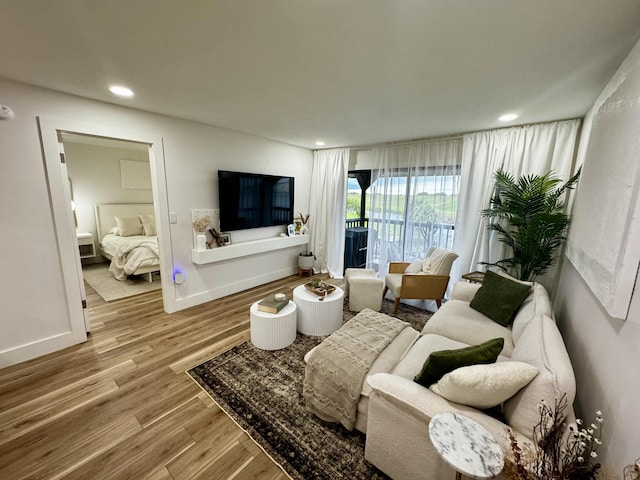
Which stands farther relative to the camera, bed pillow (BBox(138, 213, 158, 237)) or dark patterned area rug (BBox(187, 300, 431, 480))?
bed pillow (BBox(138, 213, 158, 237))

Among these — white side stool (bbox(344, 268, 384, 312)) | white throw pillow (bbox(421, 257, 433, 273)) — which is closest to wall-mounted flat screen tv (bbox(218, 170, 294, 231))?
white side stool (bbox(344, 268, 384, 312))

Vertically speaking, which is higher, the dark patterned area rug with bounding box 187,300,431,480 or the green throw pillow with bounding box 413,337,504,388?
the green throw pillow with bounding box 413,337,504,388

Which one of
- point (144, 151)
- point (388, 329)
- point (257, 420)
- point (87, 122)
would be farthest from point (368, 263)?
point (144, 151)

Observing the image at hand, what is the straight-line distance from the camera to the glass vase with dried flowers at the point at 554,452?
31.8 inches

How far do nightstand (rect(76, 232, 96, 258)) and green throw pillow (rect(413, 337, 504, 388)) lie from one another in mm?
5942

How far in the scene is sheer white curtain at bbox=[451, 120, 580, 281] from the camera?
2.76m

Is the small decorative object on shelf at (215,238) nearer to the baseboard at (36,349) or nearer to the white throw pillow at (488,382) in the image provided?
the baseboard at (36,349)

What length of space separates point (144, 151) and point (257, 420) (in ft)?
19.3

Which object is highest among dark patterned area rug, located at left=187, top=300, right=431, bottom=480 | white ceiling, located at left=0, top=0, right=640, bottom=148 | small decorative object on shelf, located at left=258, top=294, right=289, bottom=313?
white ceiling, located at left=0, top=0, right=640, bottom=148

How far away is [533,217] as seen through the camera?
258cm

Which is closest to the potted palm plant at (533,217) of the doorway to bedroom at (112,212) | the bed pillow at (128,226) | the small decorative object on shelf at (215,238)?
the small decorative object on shelf at (215,238)

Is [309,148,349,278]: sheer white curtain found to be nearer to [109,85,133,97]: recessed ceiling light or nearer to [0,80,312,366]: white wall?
[0,80,312,366]: white wall

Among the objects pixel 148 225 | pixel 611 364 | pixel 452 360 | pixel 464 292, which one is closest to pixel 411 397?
pixel 452 360

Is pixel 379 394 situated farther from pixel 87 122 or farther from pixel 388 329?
pixel 87 122
